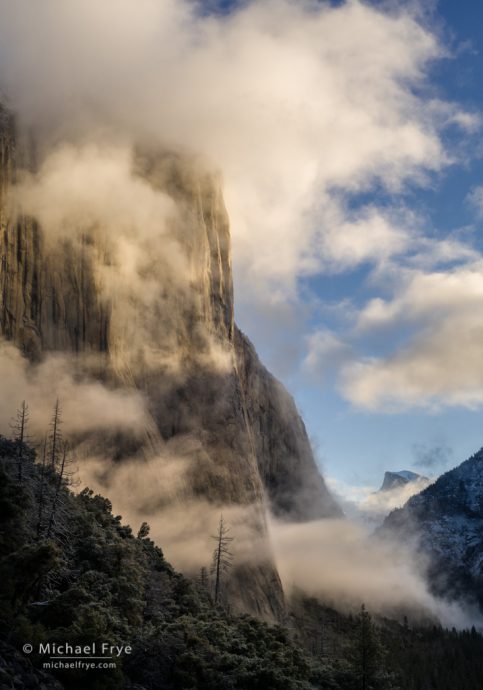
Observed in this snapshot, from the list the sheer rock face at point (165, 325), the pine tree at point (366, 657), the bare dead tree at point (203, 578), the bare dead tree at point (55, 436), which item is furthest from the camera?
the sheer rock face at point (165, 325)

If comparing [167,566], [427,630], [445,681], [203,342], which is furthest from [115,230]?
[427,630]

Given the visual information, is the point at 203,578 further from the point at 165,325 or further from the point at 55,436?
the point at 165,325

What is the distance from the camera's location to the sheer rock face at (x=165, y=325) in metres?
75.1

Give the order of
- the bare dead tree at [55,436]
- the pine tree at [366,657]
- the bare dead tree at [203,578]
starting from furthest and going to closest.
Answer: the bare dead tree at [203,578]
the pine tree at [366,657]
the bare dead tree at [55,436]

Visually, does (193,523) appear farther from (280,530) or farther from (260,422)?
(280,530)

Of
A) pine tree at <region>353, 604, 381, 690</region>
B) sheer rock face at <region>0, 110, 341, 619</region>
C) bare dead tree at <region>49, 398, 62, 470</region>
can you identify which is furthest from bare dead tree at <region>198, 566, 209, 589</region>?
pine tree at <region>353, 604, 381, 690</region>

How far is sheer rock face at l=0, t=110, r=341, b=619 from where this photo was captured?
7506 cm

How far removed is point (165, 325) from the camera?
299ft

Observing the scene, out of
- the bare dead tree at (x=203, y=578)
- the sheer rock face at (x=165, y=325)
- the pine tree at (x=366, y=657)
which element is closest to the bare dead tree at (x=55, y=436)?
the sheer rock face at (x=165, y=325)

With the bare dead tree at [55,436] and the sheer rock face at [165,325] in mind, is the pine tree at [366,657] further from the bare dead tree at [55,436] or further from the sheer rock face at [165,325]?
the sheer rock face at [165,325]

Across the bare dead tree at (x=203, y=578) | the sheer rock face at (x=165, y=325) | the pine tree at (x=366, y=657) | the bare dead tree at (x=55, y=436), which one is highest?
the sheer rock face at (x=165, y=325)

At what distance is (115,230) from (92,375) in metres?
20.0

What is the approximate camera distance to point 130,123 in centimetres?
9456

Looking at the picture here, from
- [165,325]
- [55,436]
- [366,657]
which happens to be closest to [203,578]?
[55,436]
